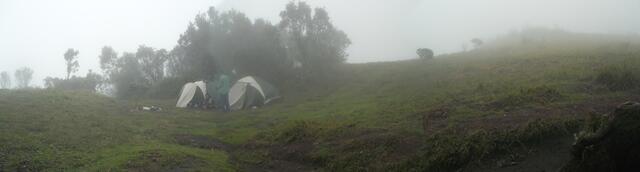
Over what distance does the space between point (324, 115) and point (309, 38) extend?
17.2 metres

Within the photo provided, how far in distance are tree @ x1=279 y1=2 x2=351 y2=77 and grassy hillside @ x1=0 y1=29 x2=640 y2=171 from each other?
9.30 meters

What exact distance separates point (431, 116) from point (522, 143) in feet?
20.2

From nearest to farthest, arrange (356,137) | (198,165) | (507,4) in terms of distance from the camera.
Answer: (198,165) → (356,137) → (507,4)

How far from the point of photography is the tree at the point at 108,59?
207 ft

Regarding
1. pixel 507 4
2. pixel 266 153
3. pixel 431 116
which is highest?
pixel 507 4

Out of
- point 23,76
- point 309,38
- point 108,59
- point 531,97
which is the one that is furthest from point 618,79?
point 23,76

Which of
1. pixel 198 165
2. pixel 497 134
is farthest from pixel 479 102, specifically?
pixel 198 165

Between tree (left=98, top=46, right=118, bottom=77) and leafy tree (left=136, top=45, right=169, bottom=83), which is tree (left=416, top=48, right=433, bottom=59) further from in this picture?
tree (left=98, top=46, right=118, bottom=77)

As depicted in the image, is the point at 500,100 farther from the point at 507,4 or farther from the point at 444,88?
the point at 507,4

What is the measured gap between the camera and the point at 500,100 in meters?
19.8

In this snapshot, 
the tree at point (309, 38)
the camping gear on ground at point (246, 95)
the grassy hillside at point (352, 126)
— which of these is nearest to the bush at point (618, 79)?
the grassy hillside at point (352, 126)

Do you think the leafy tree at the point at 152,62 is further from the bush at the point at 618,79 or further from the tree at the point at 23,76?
the tree at the point at 23,76

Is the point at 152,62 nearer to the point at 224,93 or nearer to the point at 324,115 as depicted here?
the point at 224,93

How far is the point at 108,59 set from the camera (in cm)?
6366
